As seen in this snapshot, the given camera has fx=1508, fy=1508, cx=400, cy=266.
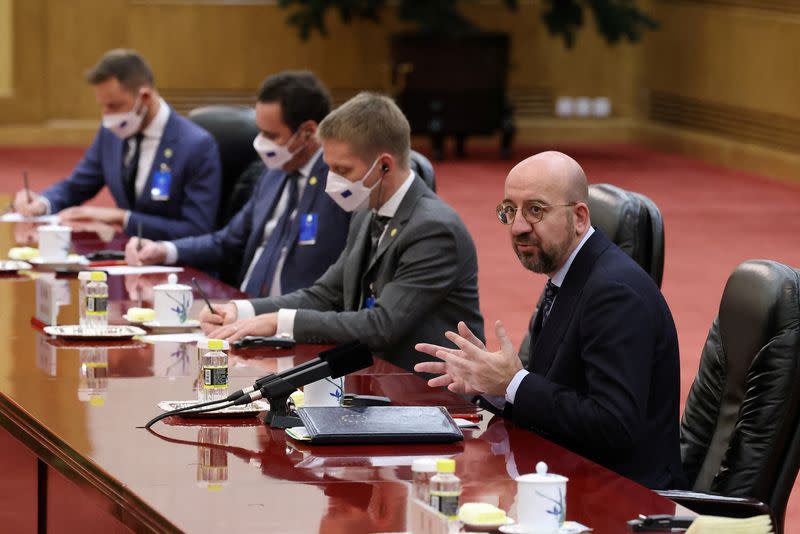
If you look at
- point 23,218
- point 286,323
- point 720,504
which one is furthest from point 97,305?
point 23,218

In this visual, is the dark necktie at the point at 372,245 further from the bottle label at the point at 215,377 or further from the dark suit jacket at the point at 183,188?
the dark suit jacket at the point at 183,188

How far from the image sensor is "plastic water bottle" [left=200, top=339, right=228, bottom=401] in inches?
134

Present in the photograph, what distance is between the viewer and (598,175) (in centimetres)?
1340

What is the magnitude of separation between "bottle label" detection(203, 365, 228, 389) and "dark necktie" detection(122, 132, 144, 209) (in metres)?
3.52

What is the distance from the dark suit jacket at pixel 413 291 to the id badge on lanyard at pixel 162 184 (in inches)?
86.8

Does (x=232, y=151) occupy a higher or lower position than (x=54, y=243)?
higher

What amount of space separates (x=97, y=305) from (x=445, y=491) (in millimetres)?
2050

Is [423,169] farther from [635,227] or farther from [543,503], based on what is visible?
[543,503]

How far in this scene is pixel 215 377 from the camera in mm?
3412

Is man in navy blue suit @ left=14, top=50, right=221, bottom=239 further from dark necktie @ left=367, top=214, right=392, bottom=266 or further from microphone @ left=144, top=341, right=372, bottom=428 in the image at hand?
microphone @ left=144, top=341, right=372, bottom=428

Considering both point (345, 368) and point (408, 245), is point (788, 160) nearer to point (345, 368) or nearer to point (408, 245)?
point (408, 245)

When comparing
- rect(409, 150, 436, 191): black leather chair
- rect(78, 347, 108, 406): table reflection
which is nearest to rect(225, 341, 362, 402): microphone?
rect(78, 347, 108, 406): table reflection

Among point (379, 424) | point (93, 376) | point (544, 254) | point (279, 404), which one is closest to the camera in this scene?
point (379, 424)

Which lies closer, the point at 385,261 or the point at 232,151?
the point at 385,261
